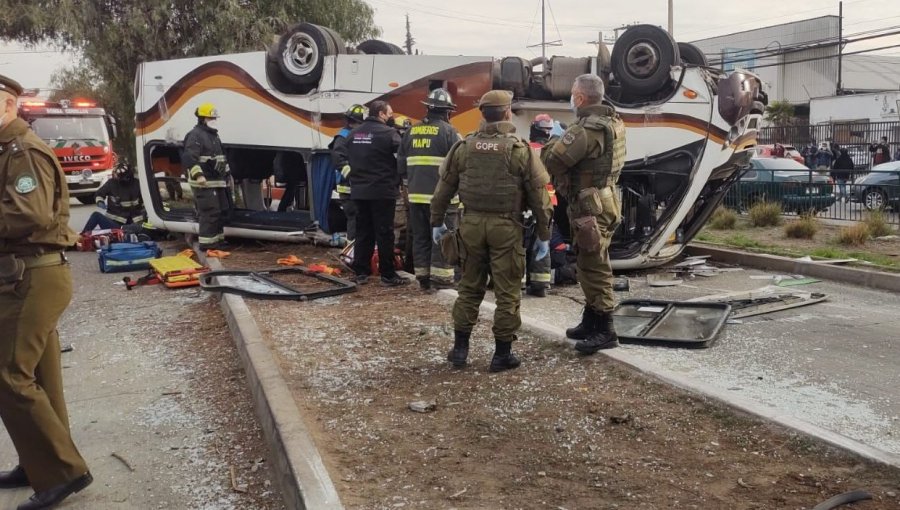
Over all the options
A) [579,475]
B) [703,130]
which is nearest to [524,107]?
[703,130]

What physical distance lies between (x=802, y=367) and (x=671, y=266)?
4641mm

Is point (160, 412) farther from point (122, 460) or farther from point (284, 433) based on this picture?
point (284, 433)

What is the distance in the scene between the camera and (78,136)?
71.5ft

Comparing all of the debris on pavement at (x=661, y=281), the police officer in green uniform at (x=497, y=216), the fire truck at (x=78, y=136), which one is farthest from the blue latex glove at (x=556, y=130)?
the fire truck at (x=78, y=136)

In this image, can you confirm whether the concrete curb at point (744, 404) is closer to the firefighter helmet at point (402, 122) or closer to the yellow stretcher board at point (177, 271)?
the firefighter helmet at point (402, 122)

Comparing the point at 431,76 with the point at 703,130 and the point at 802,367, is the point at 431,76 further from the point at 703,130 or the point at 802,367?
the point at 802,367

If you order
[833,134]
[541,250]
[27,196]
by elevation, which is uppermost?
[833,134]

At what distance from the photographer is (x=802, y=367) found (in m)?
5.20

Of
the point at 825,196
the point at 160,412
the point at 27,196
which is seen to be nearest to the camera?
the point at 27,196

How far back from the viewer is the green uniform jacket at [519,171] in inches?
197

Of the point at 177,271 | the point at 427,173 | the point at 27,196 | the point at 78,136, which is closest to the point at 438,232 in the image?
the point at 427,173

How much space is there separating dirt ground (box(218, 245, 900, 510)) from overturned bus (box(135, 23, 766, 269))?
3744 millimetres

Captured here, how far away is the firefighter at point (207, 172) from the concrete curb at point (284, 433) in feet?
14.7

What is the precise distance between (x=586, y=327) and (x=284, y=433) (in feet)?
7.60
